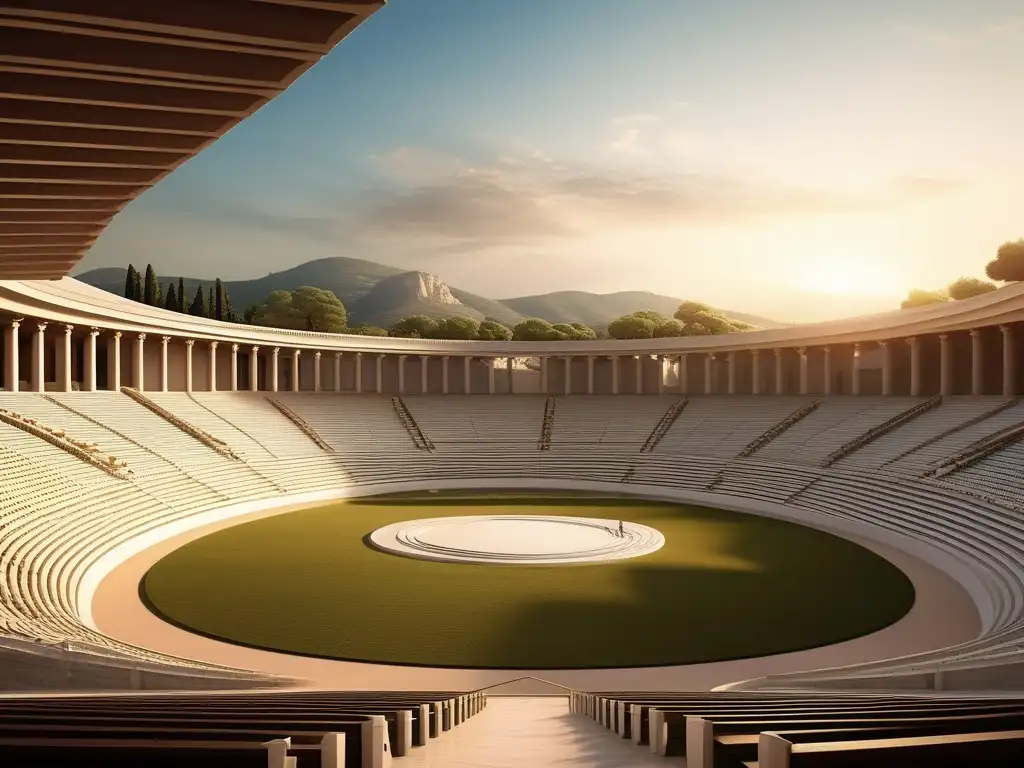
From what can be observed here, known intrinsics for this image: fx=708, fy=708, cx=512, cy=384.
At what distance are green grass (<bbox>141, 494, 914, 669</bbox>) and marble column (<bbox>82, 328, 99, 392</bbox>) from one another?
1945 cm

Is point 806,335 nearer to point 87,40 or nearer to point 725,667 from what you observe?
point 725,667

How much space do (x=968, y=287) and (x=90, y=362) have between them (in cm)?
8848

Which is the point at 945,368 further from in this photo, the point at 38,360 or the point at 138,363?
the point at 38,360

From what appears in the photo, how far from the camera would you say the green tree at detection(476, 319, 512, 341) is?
100 m

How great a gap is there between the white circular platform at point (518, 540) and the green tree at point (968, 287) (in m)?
71.5

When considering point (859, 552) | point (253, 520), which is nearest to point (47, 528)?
point (253, 520)

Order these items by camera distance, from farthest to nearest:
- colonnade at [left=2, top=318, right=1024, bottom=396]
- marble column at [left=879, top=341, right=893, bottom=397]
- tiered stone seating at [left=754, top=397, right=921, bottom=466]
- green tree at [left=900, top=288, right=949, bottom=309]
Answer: green tree at [left=900, top=288, right=949, bottom=309] < marble column at [left=879, top=341, right=893, bottom=397] < colonnade at [left=2, top=318, right=1024, bottom=396] < tiered stone seating at [left=754, top=397, right=921, bottom=466]

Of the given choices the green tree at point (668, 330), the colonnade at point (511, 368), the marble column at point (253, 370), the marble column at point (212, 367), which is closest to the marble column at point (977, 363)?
the colonnade at point (511, 368)

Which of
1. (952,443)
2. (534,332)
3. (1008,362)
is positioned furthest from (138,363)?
(534,332)

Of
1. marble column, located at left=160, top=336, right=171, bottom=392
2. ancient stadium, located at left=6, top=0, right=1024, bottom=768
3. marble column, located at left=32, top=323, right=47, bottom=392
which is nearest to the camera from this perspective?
ancient stadium, located at left=6, top=0, right=1024, bottom=768

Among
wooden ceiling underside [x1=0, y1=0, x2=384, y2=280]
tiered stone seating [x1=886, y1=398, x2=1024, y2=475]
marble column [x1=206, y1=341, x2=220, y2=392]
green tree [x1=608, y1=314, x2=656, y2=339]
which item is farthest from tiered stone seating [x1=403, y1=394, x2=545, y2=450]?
green tree [x1=608, y1=314, x2=656, y2=339]

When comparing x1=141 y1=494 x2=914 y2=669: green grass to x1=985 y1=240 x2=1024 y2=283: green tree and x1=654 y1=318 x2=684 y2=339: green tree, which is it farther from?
x1=654 y1=318 x2=684 y2=339: green tree

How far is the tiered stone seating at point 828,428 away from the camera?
1533 inches

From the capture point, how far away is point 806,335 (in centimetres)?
4897
